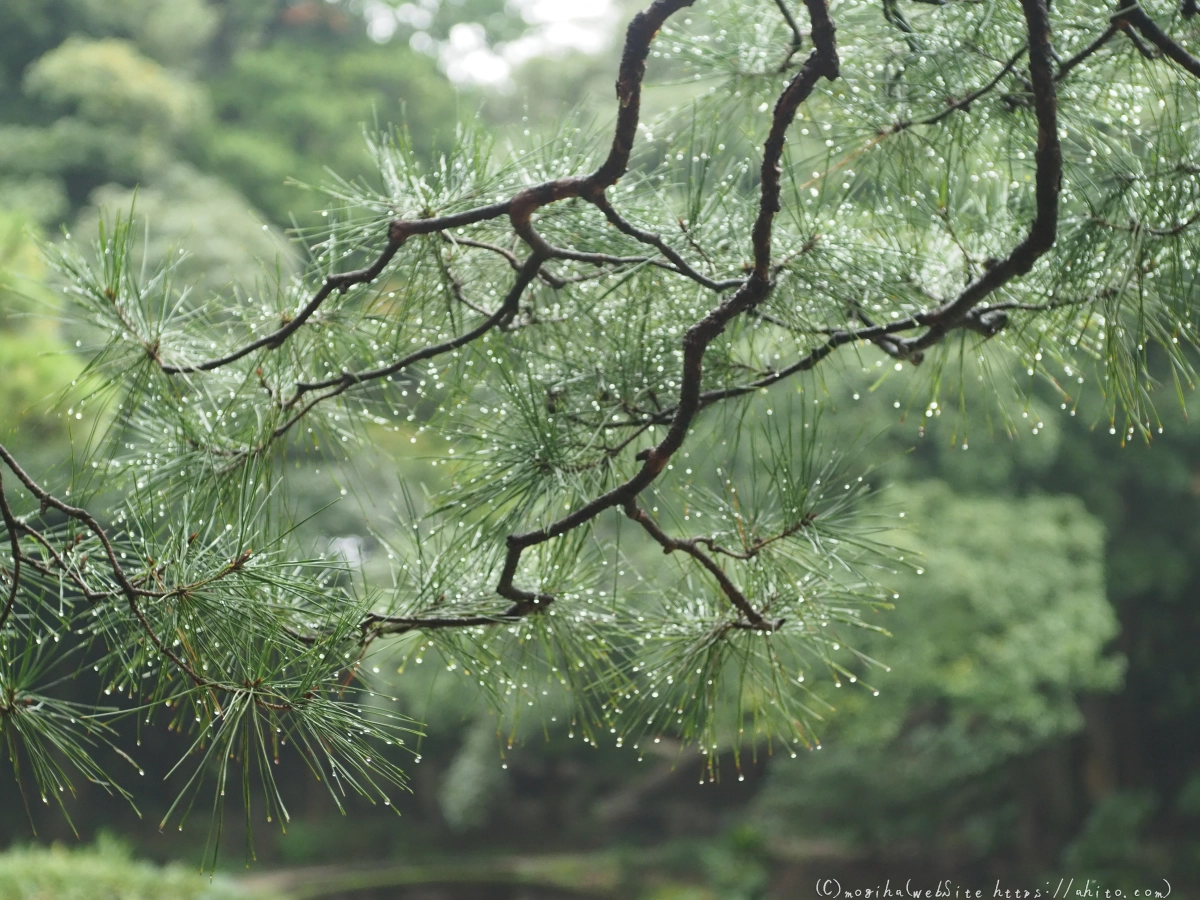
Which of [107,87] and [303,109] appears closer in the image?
[107,87]

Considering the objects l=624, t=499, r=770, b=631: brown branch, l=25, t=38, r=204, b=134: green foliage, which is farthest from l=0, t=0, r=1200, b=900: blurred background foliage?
l=624, t=499, r=770, b=631: brown branch

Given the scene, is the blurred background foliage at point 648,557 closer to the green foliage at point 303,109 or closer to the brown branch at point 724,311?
the green foliage at point 303,109

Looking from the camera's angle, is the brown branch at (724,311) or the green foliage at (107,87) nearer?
the brown branch at (724,311)

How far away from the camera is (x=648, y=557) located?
3.56 meters

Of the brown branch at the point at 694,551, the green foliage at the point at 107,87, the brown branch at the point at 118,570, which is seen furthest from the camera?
the green foliage at the point at 107,87

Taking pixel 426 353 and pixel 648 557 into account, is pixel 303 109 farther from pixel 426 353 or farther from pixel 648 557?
pixel 426 353

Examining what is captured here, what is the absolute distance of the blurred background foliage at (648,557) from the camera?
3.41m

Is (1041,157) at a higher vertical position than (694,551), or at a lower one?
higher

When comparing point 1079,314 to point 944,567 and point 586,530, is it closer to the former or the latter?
point 586,530

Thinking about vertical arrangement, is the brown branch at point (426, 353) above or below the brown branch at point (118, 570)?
above

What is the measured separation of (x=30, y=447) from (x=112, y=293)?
10.1 feet

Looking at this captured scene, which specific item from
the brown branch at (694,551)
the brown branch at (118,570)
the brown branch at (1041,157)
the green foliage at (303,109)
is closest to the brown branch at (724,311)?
the brown branch at (694,551)

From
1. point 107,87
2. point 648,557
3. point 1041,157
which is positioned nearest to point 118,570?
point 1041,157

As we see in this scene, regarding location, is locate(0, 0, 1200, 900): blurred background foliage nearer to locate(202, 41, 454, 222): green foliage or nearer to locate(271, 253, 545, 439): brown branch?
locate(202, 41, 454, 222): green foliage
